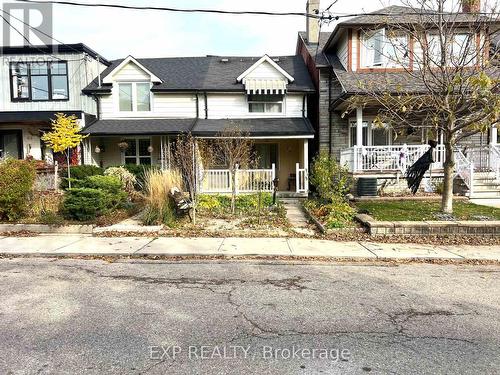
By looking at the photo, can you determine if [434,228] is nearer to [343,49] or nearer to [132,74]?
[343,49]

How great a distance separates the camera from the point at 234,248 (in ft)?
25.2

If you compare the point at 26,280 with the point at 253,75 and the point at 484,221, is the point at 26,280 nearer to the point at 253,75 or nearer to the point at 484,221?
the point at 484,221

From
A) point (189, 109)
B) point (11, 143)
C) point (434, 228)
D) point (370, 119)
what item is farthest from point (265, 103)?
point (11, 143)

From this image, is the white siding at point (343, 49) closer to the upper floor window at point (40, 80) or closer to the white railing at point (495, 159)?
the white railing at point (495, 159)

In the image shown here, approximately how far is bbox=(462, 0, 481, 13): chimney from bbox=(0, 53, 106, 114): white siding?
17.6 m

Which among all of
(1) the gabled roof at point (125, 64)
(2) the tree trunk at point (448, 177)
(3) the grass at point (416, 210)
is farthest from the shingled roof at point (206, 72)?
(2) the tree trunk at point (448, 177)

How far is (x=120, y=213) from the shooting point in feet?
36.8

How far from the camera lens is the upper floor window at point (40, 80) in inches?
770

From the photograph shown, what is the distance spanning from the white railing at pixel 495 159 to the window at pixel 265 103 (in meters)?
9.09

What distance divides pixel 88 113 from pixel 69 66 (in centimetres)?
267

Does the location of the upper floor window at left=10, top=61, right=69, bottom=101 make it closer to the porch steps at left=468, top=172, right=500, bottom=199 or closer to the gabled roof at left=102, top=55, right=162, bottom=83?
the gabled roof at left=102, top=55, right=162, bottom=83

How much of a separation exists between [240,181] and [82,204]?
21.0ft

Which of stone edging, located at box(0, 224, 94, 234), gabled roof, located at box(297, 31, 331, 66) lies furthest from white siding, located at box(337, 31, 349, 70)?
stone edging, located at box(0, 224, 94, 234)

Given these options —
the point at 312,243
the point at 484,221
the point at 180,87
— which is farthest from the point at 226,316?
the point at 180,87
